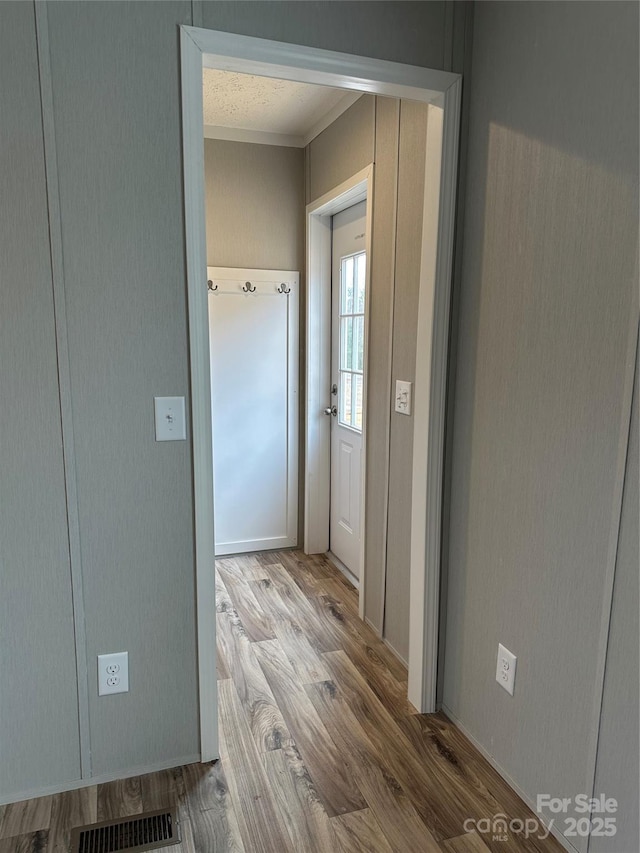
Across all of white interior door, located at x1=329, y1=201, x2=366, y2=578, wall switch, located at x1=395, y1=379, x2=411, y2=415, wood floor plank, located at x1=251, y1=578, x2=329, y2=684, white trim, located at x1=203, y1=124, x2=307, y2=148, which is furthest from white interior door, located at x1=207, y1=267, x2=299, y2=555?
wall switch, located at x1=395, y1=379, x2=411, y2=415

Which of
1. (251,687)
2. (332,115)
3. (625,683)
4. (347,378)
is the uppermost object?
(332,115)

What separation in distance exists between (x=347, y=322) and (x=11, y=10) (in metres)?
2.03

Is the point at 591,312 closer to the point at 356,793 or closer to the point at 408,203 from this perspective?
the point at 408,203

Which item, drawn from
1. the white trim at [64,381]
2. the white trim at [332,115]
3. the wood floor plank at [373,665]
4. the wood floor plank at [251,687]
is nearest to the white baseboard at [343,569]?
the wood floor plank at [373,665]

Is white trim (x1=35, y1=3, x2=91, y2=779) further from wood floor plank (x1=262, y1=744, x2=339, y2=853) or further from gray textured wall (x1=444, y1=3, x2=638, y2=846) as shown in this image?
gray textured wall (x1=444, y1=3, x2=638, y2=846)

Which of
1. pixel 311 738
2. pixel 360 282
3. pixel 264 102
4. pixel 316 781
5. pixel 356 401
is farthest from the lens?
pixel 356 401

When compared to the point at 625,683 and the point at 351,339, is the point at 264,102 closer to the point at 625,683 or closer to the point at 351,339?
the point at 351,339

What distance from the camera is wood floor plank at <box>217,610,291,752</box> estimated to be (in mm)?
1990

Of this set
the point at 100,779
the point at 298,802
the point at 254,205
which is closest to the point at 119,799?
the point at 100,779

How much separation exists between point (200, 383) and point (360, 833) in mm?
1349

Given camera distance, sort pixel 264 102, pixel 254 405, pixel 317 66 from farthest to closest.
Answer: pixel 254 405, pixel 264 102, pixel 317 66

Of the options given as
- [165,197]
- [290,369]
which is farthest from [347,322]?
[165,197]

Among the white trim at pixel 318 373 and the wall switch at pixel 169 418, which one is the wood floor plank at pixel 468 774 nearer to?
the wall switch at pixel 169 418

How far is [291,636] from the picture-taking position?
2.62 metres
